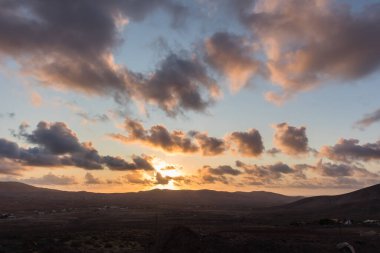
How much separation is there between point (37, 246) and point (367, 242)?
138ft

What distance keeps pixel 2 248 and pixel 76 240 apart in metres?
9.71

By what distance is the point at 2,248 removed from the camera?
51.4 m

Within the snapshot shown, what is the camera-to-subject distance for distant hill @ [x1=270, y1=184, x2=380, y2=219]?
122 metres

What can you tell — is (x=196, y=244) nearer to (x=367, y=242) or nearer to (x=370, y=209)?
(x=367, y=242)

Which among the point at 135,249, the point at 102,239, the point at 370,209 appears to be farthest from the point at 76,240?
the point at 370,209

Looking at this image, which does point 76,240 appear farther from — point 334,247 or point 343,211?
point 343,211

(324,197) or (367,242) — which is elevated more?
(324,197)

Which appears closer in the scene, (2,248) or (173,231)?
(173,231)

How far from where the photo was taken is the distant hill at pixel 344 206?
12150 cm

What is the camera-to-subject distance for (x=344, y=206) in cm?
14112

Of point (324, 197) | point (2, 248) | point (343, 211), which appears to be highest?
point (324, 197)

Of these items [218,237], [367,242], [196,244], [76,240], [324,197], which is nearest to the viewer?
[196,244]

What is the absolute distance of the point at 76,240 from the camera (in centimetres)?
5703

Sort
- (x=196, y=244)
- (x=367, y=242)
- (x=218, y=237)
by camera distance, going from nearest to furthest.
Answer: (x=196, y=244) < (x=218, y=237) < (x=367, y=242)
